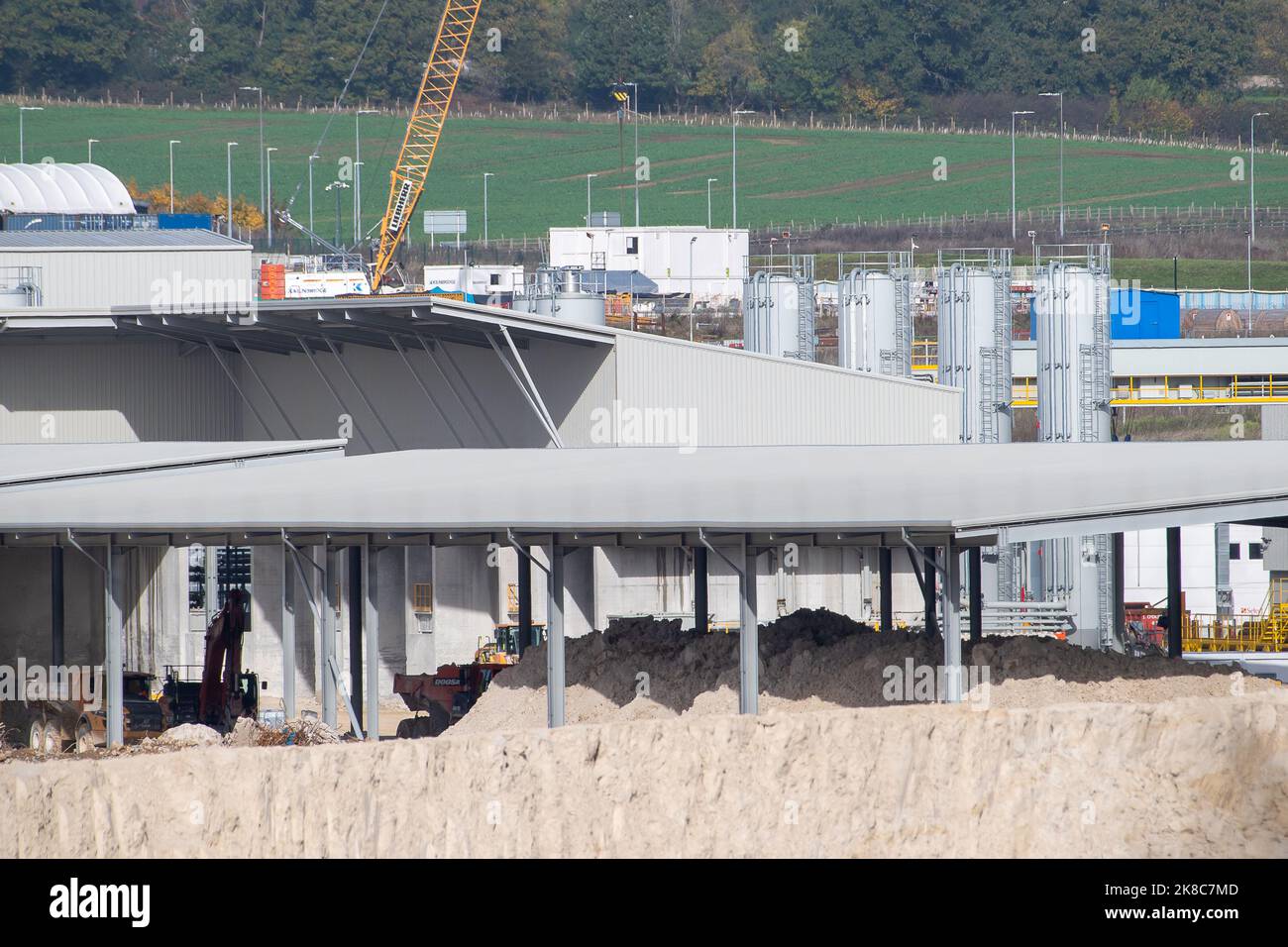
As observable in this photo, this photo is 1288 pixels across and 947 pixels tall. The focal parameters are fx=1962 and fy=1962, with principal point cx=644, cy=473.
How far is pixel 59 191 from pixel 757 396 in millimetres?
29613

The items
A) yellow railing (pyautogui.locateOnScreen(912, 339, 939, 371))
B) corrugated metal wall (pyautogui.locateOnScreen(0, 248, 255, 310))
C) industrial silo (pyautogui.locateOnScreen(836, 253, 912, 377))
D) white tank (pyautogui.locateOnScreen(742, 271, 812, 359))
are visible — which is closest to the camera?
corrugated metal wall (pyautogui.locateOnScreen(0, 248, 255, 310))

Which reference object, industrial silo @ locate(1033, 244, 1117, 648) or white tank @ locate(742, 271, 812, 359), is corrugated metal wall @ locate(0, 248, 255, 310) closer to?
white tank @ locate(742, 271, 812, 359)

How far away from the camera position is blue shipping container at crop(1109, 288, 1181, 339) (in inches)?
2601

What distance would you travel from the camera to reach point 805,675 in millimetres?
26281

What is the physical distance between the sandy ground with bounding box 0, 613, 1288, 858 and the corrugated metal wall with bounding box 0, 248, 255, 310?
27511mm

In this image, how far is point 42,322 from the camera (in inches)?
1635

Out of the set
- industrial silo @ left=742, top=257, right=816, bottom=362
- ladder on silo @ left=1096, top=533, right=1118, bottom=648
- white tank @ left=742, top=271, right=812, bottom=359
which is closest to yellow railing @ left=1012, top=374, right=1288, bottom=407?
industrial silo @ left=742, top=257, right=816, bottom=362

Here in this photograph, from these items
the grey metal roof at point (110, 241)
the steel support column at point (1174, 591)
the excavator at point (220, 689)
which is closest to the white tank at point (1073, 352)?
the steel support column at point (1174, 591)

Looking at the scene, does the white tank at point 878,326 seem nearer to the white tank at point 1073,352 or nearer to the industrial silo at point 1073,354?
the industrial silo at point 1073,354
